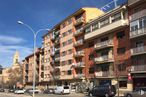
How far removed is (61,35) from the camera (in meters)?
93.2

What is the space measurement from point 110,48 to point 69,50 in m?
25.2

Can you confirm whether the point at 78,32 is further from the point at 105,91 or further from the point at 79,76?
the point at 105,91

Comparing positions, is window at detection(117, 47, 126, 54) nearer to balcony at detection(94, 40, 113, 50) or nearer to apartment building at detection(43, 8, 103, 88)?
balcony at detection(94, 40, 113, 50)

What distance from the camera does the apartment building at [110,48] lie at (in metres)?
56.7

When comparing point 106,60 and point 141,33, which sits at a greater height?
point 141,33

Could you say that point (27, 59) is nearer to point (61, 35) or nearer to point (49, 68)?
point (49, 68)

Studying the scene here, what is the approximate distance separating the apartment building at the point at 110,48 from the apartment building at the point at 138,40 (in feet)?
6.31

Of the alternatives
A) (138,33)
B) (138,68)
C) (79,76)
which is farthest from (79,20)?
(138,68)

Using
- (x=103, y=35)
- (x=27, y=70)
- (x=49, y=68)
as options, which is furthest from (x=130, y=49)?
(x=27, y=70)

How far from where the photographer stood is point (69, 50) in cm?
8538

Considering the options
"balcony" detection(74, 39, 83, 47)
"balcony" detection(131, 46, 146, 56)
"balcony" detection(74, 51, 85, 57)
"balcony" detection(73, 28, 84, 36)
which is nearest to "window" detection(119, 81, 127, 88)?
"balcony" detection(131, 46, 146, 56)

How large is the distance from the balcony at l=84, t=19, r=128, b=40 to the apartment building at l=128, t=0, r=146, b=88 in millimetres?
2201

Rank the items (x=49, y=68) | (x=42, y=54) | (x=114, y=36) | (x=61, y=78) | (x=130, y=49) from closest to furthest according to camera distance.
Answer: (x=130, y=49), (x=114, y=36), (x=61, y=78), (x=49, y=68), (x=42, y=54)

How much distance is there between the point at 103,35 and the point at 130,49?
10.4 m
